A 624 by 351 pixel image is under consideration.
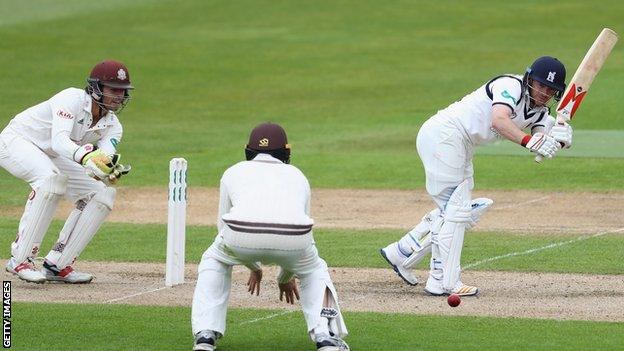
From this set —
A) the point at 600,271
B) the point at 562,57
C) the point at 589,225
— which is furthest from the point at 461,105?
the point at 562,57

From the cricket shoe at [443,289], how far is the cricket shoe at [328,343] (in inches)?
94.1

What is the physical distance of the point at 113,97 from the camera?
1099 cm

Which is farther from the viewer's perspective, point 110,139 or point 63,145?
point 110,139

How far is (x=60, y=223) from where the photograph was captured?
1494cm

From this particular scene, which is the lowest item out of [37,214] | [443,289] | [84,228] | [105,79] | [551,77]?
[443,289]

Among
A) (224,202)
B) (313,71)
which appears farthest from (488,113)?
(313,71)

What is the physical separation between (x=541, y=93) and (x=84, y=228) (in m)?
3.96

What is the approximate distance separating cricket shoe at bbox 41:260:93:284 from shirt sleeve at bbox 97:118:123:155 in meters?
1.07

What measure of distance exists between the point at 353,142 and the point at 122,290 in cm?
1117

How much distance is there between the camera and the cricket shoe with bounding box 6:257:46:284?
11078 millimetres

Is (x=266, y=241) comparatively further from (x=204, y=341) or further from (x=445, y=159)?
(x=445, y=159)

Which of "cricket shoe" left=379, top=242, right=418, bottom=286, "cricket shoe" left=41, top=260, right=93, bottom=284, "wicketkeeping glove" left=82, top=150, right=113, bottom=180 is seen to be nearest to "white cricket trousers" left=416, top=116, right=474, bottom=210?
"cricket shoe" left=379, top=242, right=418, bottom=286

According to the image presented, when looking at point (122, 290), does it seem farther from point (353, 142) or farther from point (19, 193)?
point (353, 142)

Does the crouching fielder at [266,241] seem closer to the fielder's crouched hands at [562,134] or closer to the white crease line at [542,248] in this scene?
the fielder's crouched hands at [562,134]
